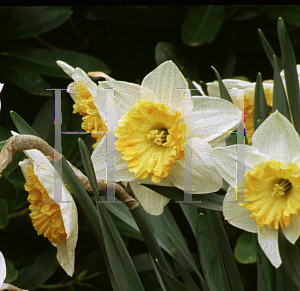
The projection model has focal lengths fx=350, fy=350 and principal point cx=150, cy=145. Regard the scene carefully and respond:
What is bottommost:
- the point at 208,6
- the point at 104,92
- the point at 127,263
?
the point at 127,263

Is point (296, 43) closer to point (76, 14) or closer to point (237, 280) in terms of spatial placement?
point (76, 14)

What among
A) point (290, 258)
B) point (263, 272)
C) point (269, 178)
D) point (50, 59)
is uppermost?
point (50, 59)

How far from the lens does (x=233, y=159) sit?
454mm

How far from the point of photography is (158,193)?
0.47m

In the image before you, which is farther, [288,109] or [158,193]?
[288,109]

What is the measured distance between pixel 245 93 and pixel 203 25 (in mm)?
486

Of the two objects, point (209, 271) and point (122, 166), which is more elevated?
point (122, 166)

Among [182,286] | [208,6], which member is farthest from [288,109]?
[208,6]

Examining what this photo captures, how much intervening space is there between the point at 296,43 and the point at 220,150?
3.17 feet

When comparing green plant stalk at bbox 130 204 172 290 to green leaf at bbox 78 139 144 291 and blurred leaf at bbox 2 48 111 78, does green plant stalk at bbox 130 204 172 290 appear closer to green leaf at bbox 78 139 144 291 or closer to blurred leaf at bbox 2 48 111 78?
green leaf at bbox 78 139 144 291

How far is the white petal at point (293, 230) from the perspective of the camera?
0.45 metres

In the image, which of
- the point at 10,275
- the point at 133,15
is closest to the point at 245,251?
the point at 10,275

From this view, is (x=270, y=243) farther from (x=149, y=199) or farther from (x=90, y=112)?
(x=90, y=112)

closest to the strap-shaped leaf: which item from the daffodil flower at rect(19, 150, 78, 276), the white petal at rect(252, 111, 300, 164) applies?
the white petal at rect(252, 111, 300, 164)
